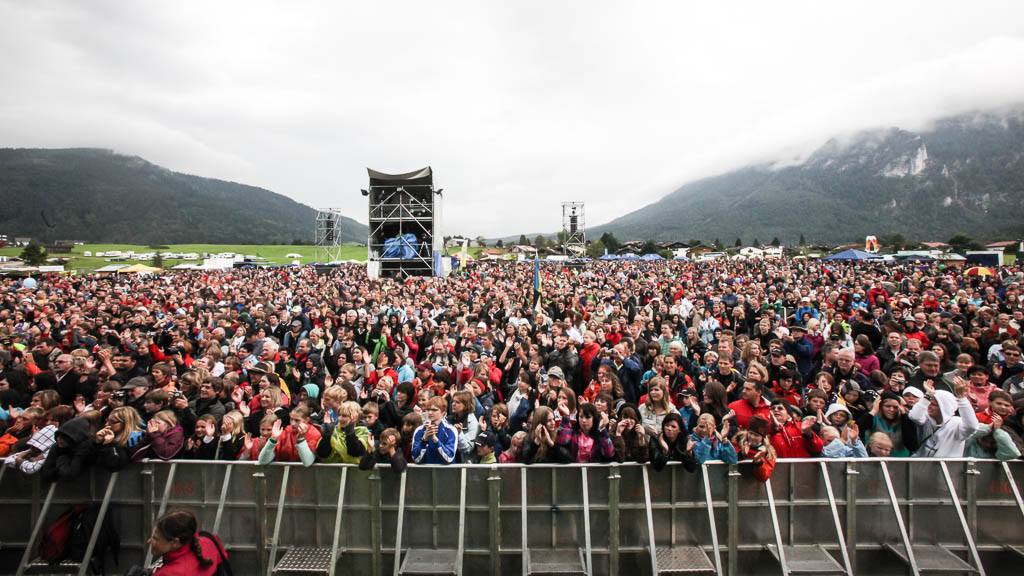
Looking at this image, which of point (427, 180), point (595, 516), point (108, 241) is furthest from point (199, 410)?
point (108, 241)

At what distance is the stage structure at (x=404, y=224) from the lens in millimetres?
21953

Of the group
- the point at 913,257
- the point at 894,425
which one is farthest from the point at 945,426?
the point at 913,257

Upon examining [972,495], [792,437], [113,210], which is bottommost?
[972,495]

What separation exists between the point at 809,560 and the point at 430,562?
9.99 feet

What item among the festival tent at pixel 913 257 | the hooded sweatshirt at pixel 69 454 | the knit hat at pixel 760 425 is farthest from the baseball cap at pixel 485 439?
the festival tent at pixel 913 257

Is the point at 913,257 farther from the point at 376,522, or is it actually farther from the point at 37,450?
the point at 37,450

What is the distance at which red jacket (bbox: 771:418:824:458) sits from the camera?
12.5ft

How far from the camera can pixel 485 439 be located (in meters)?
3.99

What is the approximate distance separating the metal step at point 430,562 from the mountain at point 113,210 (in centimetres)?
13489

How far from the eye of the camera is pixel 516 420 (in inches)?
189

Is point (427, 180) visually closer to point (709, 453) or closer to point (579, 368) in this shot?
point (579, 368)

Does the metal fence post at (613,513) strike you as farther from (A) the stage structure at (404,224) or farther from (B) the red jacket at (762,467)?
(A) the stage structure at (404,224)

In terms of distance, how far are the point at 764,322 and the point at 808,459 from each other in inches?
143

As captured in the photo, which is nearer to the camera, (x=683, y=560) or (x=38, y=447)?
(x=683, y=560)
